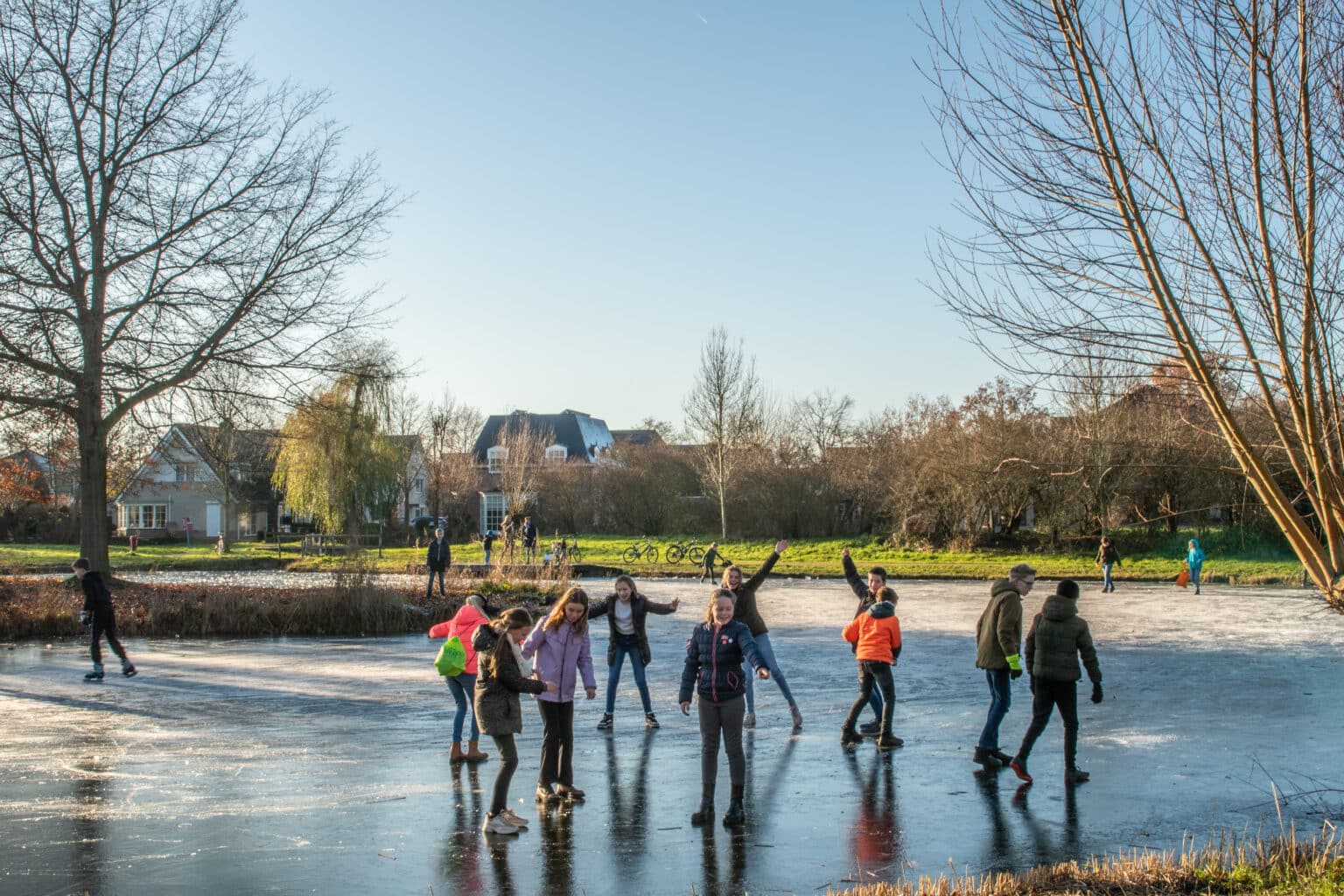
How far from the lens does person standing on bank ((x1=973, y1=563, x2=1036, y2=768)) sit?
355 inches

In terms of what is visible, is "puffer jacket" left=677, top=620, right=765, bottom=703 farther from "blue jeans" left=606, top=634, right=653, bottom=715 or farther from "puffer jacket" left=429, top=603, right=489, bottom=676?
"blue jeans" left=606, top=634, right=653, bottom=715

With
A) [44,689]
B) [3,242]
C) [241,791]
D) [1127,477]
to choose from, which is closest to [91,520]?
[3,242]

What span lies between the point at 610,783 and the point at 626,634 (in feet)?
9.02

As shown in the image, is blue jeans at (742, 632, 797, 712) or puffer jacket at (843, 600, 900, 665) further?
blue jeans at (742, 632, 797, 712)

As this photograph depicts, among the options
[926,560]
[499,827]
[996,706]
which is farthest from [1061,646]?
[926,560]

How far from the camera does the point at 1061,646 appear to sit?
8719 mm

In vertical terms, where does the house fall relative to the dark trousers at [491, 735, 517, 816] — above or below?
above

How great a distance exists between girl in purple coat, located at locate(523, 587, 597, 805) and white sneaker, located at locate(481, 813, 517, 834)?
0.78m

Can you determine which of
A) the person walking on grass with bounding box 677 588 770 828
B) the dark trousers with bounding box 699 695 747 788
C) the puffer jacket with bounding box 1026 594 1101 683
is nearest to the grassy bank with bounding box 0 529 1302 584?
the person walking on grass with bounding box 677 588 770 828

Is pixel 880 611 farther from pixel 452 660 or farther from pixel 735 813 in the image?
pixel 452 660

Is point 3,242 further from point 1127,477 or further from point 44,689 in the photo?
point 1127,477

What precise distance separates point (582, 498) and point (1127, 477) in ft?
105

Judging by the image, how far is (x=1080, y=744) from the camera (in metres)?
9.84

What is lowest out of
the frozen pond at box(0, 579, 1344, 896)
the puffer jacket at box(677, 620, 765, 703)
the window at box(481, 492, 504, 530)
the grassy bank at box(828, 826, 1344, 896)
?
the frozen pond at box(0, 579, 1344, 896)
